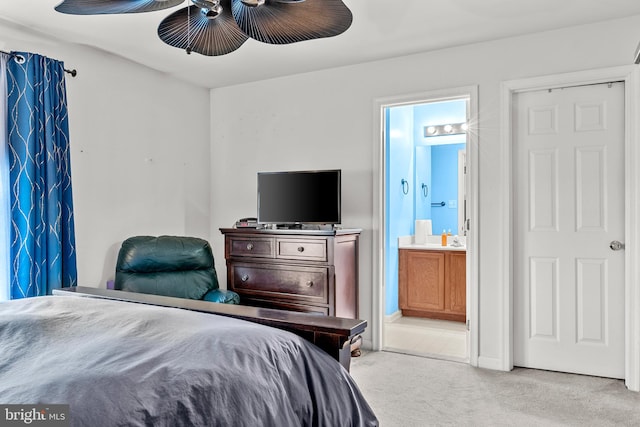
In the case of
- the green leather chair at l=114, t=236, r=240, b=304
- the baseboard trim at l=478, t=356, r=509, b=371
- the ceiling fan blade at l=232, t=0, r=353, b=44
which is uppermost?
the ceiling fan blade at l=232, t=0, r=353, b=44

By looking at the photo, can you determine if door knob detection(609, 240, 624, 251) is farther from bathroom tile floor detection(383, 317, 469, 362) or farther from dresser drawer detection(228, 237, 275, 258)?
dresser drawer detection(228, 237, 275, 258)

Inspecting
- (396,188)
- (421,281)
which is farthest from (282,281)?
(421,281)

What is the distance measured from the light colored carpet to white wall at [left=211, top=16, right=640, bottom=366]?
0.35m

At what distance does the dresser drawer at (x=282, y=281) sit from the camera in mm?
3498

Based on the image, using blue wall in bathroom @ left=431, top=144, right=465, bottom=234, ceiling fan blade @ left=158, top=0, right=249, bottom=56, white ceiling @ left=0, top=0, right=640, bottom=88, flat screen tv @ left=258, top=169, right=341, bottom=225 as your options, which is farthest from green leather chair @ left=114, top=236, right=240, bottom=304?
blue wall in bathroom @ left=431, top=144, right=465, bottom=234

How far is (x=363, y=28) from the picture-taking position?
3201 millimetres

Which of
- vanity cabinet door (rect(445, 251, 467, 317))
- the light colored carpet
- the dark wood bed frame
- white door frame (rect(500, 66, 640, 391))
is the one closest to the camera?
the dark wood bed frame

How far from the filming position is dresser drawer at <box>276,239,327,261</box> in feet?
11.4

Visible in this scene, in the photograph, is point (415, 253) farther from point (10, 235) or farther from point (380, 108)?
point (10, 235)

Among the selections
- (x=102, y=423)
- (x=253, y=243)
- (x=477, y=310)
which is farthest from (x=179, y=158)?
(x=102, y=423)

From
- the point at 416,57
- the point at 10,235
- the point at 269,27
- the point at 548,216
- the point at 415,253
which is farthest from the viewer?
the point at 415,253

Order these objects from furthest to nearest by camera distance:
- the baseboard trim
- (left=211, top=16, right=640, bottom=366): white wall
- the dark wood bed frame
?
the baseboard trim → (left=211, top=16, right=640, bottom=366): white wall → the dark wood bed frame

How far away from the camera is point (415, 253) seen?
16.5 ft

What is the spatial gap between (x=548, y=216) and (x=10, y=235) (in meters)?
3.71
